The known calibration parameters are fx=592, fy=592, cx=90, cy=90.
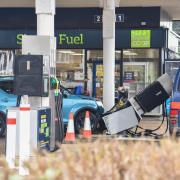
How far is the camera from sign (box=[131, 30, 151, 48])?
23.9 metres

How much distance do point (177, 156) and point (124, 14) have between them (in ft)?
66.9

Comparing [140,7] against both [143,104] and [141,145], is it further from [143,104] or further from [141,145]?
[141,145]

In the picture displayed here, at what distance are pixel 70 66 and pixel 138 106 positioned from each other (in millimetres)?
10345

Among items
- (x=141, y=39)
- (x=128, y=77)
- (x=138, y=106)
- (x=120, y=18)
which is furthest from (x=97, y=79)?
(x=138, y=106)

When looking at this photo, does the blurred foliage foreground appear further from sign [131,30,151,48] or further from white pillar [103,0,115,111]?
sign [131,30,151,48]

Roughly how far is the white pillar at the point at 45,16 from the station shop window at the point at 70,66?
10449 millimetres

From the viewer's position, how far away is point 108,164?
4.36 m

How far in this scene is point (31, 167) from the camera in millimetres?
4266

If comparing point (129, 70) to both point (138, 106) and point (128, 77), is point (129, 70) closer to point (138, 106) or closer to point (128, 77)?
point (128, 77)

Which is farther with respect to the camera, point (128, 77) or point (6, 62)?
point (6, 62)

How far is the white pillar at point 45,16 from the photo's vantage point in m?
14.1

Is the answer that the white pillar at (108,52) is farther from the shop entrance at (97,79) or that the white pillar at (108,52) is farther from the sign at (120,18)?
the sign at (120,18)

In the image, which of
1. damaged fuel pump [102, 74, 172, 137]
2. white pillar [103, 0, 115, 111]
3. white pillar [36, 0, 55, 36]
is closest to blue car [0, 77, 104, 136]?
damaged fuel pump [102, 74, 172, 137]

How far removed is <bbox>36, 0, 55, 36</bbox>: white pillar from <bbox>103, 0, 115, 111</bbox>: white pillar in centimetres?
630
